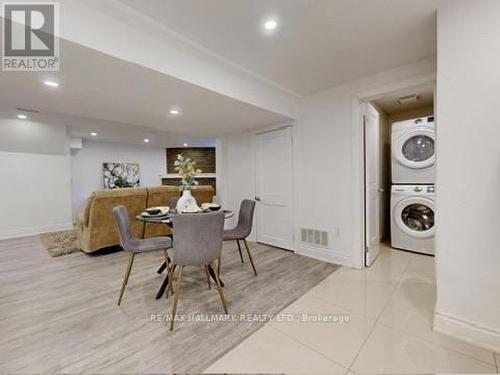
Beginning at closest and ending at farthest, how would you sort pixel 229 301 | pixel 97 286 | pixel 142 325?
1. pixel 142 325
2. pixel 229 301
3. pixel 97 286

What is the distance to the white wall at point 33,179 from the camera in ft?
15.2

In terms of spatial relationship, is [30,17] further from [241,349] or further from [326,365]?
[326,365]

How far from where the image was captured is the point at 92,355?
146 cm

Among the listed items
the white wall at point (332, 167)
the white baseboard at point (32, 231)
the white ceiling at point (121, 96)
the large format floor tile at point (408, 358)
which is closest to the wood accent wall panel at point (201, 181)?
the white baseboard at point (32, 231)

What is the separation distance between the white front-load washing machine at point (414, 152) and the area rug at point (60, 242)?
550 centimetres

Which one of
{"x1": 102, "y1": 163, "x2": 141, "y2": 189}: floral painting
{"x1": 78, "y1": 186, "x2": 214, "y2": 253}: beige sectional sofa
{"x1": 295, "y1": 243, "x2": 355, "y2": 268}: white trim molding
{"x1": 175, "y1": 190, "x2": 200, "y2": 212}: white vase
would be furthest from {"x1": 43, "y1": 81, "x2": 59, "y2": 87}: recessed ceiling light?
{"x1": 102, "y1": 163, "x2": 141, "y2": 189}: floral painting

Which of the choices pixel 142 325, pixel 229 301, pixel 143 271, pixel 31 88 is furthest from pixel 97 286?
pixel 31 88

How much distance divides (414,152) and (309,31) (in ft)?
8.79

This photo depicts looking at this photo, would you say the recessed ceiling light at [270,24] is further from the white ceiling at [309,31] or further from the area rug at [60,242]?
the area rug at [60,242]

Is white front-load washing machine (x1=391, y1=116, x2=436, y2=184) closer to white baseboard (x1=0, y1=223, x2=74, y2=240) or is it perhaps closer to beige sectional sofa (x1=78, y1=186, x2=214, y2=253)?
beige sectional sofa (x1=78, y1=186, x2=214, y2=253)

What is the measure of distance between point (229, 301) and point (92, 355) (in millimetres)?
1072

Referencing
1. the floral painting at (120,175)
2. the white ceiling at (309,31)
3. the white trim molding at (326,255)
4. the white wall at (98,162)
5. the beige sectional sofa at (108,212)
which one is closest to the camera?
the white ceiling at (309,31)

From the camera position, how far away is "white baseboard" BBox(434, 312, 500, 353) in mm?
1450

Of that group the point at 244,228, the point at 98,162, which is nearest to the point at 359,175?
the point at 244,228
